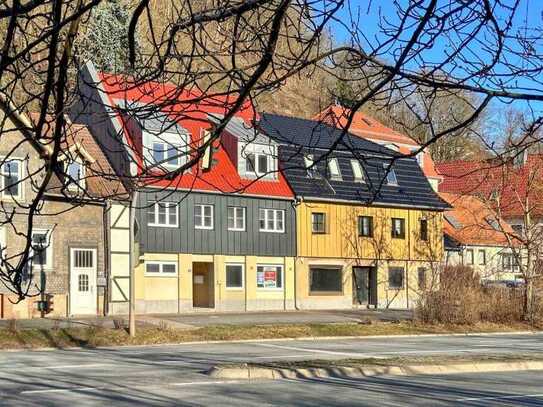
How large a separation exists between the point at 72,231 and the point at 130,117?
102ft

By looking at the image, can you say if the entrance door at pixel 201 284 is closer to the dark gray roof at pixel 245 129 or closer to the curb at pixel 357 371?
the curb at pixel 357 371

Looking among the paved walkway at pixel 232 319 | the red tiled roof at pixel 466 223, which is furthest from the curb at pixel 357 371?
the red tiled roof at pixel 466 223

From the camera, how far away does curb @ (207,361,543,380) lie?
16.3m

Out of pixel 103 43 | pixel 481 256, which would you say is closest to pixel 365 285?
pixel 481 256

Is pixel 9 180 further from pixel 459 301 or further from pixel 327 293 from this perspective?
pixel 327 293

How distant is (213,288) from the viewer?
39.9 metres

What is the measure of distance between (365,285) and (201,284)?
367 inches

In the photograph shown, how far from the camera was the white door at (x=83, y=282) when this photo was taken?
35.3 metres

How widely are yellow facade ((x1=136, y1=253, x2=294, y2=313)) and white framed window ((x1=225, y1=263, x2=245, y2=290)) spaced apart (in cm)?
9

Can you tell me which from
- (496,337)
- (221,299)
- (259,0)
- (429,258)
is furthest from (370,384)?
(429,258)

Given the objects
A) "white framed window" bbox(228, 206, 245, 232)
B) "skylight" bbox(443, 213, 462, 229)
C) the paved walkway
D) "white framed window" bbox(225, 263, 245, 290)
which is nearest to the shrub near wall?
the paved walkway

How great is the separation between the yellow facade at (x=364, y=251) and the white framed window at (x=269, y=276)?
97cm

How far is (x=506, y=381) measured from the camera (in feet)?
54.2

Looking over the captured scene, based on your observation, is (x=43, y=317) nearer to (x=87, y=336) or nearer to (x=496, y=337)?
(x=87, y=336)
